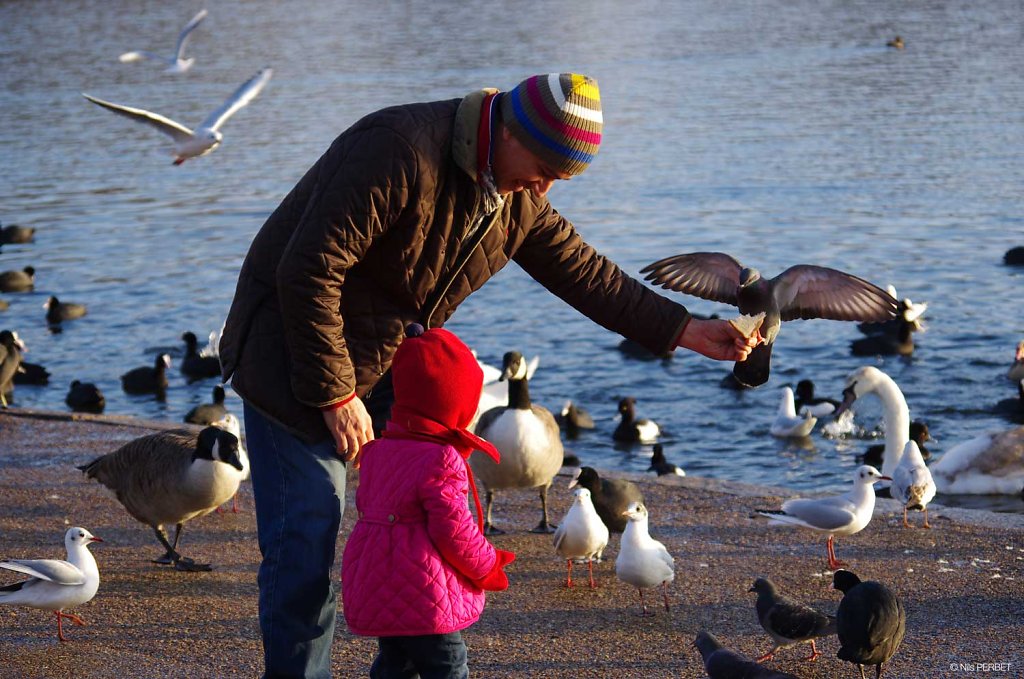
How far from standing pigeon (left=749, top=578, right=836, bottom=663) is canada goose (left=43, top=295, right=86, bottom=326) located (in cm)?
1507

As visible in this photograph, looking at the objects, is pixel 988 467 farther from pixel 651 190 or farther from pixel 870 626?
pixel 651 190

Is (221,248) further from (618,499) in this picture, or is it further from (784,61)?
(784,61)

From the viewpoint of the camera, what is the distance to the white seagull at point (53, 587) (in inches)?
233

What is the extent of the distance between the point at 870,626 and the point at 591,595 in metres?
1.65

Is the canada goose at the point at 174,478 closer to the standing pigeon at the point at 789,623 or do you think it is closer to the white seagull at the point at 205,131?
the standing pigeon at the point at 789,623

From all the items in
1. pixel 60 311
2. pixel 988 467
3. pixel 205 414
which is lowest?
pixel 60 311

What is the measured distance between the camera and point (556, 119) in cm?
396

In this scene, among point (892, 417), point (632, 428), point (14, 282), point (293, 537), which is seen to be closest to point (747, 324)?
point (293, 537)

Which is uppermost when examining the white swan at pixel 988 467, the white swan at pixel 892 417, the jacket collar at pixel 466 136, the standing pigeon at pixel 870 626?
the jacket collar at pixel 466 136

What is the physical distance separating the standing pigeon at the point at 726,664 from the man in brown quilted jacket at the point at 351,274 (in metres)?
1.50

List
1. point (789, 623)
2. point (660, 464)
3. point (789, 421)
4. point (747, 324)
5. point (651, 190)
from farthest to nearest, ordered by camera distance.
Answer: point (651, 190) < point (789, 421) < point (660, 464) < point (789, 623) < point (747, 324)

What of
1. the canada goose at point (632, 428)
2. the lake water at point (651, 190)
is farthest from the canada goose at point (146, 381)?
the canada goose at point (632, 428)

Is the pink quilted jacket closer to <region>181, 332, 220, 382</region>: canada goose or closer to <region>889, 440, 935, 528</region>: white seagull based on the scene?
<region>889, 440, 935, 528</region>: white seagull

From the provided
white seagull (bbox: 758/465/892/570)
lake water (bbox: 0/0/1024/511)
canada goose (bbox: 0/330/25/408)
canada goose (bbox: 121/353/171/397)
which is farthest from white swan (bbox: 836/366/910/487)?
canada goose (bbox: 121/353/171/397)
